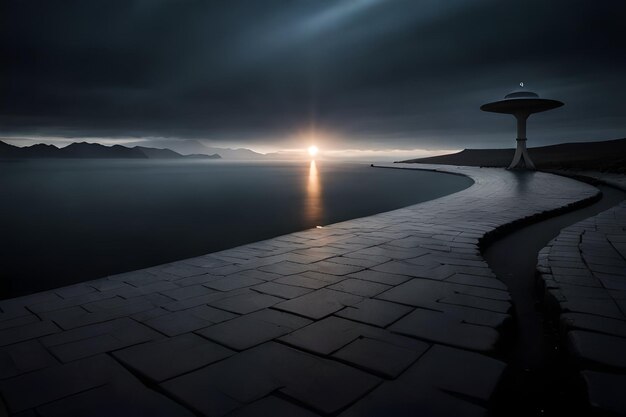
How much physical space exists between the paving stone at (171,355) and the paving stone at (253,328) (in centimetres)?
9

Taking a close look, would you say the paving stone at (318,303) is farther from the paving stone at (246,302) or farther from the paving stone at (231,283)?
the paving stone at (231,283)

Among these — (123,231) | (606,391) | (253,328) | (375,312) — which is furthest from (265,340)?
(123,231)

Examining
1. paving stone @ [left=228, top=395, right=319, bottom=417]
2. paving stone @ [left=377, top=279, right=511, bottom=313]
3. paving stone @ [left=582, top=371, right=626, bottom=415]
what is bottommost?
paving stone @ [left=228, top=395, right=319, bottom=417]

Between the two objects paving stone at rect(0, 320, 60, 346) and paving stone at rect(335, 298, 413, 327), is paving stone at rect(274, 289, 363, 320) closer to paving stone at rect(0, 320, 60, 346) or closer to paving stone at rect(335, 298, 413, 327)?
paving stone at rect(335, 298, 413, 327)

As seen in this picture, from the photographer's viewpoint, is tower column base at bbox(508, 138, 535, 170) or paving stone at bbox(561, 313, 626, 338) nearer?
paving stone at bbox(561, 313, 626, 338)

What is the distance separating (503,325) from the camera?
2.73 metres

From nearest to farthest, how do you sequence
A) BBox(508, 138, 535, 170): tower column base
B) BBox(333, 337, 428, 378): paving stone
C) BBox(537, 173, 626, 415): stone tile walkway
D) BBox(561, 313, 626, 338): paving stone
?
BBox(537, 173, 626, 415): stone tile walkway → BBox(333, 337, 428, 378): paving stone → BBox(561, 313, 626, 338): paving stone → BBox(508, 138, 535, 170): tower column base

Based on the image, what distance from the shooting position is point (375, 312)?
298 centimetres

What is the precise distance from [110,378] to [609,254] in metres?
4.99

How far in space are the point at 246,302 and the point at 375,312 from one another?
1.06m

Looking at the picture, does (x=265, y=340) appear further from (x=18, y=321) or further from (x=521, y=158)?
(x=521, y=158)

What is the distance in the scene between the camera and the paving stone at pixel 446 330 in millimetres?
2453

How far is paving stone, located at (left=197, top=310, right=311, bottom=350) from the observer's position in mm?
2543

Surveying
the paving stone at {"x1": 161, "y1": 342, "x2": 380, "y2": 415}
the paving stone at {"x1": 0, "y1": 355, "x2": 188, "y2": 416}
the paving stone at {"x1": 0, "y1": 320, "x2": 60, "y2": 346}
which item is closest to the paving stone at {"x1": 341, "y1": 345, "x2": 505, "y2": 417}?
the paving stone at {"x1": 161, "y1": 342, "x2": 380, "y2": 415}
